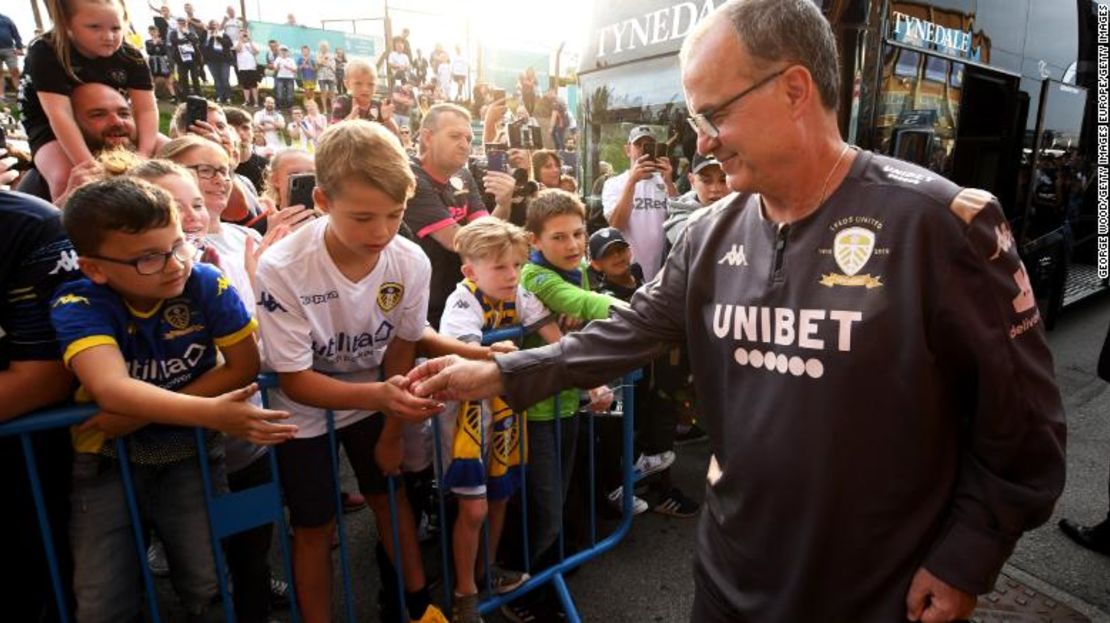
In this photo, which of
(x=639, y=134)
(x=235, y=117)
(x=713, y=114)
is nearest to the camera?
(x=713, y=114)

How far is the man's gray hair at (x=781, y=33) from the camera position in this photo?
132cm

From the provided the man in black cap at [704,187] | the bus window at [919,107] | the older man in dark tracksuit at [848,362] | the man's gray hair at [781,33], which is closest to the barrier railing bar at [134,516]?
the older man in dark tracksuit at [848,362]

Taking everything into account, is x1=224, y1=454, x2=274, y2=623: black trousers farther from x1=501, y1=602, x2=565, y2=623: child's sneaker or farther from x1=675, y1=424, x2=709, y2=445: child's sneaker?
x1=675, y1=424, x2=709, y2=445: child's sneaker

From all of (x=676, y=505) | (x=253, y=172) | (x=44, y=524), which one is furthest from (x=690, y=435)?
(x=253, y=172)

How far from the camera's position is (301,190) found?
8.45 ft

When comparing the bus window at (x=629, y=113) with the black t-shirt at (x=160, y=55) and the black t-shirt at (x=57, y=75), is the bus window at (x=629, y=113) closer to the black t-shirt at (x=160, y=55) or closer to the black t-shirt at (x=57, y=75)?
the black t-shirt at (x=57, y=75)

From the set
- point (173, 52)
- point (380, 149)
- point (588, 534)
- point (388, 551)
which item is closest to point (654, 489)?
point (588, 534)

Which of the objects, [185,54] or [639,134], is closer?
[639,134]

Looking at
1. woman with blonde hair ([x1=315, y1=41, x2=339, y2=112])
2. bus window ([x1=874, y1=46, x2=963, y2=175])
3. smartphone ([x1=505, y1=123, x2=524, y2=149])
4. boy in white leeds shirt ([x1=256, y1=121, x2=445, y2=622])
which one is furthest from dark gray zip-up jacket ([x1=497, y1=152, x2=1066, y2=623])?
woman with blonde hair ([x1=315, y1=41, x2=339, y2=112])

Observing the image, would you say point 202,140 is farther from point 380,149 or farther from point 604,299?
point 604,299

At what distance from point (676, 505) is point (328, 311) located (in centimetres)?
244

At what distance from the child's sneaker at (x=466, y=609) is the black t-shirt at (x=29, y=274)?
1577 mm

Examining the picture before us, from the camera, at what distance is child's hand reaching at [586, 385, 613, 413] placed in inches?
107

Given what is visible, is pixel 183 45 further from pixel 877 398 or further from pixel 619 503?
pixel 877 398
